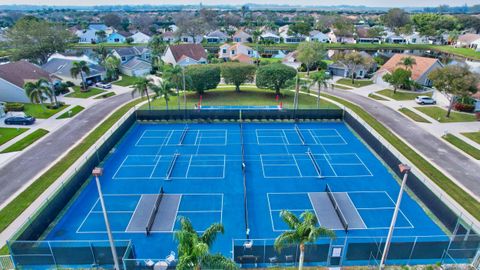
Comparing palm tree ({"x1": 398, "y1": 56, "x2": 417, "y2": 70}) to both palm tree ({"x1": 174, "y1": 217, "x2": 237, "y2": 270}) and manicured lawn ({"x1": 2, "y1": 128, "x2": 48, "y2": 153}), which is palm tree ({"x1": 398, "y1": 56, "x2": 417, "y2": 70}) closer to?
palm tree ({"x1": 174, "y1": 217, "x2": 237, "y2": 270})

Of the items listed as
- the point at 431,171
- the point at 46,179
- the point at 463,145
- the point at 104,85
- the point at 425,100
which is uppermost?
the point at 425,100

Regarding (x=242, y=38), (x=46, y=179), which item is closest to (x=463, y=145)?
(x=46, y=179)

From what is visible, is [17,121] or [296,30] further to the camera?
[296,30]

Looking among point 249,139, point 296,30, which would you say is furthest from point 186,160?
point 296,30

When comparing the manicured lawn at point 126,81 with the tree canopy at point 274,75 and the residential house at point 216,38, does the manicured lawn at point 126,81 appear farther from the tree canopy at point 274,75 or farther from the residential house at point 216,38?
the residential house at point 216,38

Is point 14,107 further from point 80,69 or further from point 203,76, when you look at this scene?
point 203,76

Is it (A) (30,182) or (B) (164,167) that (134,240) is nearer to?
(B) (164,167)
